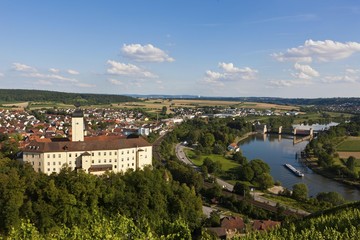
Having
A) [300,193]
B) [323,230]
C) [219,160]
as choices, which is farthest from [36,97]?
[323,230]

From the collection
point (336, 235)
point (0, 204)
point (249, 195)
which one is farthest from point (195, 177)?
point (336, 235)

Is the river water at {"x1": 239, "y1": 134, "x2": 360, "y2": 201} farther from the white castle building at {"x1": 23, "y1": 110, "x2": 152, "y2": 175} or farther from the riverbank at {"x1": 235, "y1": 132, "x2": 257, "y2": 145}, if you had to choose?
the white castle building at {"x1": 23, "y1": 110, "x2": 152, "y2": 175}

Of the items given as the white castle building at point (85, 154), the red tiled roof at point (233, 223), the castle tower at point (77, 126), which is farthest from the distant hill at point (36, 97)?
the red tiled roof at point (233, 223)

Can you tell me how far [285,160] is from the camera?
157 ft

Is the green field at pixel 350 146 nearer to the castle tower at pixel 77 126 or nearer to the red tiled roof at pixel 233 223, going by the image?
the red tiled roof at pixel 233 223

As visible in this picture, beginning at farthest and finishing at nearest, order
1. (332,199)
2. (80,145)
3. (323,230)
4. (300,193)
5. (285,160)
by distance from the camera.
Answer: (285,160)
(300,193)
(80,145)
(332,199)
(323,230)

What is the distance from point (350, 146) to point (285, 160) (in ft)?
45.9

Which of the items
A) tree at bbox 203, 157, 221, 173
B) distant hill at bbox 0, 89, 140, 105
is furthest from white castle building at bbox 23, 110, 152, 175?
distant hill at bbox 0, 89, 140, 105

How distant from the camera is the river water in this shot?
3400 centimetres

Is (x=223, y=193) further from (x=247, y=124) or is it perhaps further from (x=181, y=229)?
(x=247, y=124)

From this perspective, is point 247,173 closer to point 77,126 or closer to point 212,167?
point 212,167

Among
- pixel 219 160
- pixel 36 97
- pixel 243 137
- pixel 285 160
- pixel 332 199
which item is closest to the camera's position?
pixel 332 199

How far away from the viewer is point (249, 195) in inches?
1151

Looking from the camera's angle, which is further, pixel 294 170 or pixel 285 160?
pixel 285 160
